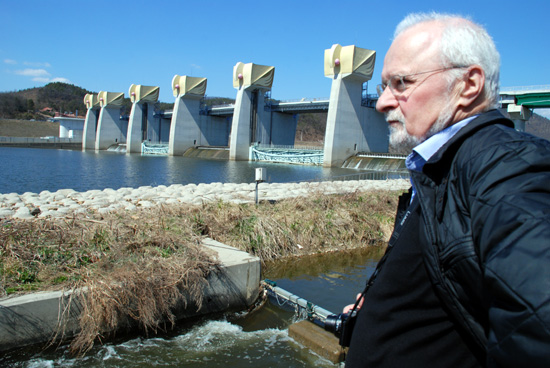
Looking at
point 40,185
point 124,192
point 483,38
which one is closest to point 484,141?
point 483,38

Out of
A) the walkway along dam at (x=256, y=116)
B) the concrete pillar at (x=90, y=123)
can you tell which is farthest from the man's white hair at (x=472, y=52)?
the concrete pillar at (x=90, y=123)

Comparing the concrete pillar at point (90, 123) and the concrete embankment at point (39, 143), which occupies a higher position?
the concrete pillar at point (90, 123)

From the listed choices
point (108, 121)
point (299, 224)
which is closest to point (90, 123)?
point (108, 121)

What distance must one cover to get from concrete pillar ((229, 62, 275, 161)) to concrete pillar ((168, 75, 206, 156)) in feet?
33.4

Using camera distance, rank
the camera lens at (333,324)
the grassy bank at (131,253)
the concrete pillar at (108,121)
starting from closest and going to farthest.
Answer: the camera lens at (333,324), the grassy bank at (131,253), the concrete pillar at (108,121)

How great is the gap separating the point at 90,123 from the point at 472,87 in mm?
87483

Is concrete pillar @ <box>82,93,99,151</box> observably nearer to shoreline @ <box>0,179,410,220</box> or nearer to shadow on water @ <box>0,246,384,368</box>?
shoreline @ <box>0,179,410,220</box>

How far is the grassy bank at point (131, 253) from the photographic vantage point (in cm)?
446

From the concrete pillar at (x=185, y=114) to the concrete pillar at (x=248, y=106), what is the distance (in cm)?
1018

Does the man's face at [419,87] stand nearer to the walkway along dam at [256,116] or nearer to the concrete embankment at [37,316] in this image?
the concrete embankment at [37,316]

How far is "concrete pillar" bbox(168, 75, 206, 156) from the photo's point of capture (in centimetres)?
5938

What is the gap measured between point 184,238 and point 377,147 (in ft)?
140

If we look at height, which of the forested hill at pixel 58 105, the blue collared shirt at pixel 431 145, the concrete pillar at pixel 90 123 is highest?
the forested hill at pixel 58 105

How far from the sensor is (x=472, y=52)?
3.72ft
